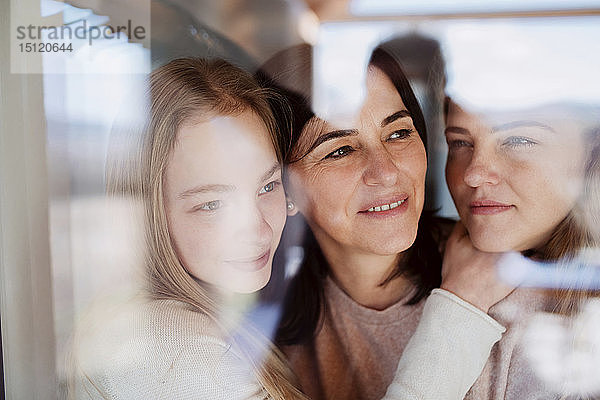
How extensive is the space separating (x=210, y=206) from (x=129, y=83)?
0.76 feet

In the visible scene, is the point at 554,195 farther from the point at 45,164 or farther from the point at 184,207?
the point at 45,164

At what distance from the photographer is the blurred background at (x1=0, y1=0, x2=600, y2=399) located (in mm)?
787

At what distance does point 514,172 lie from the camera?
Answer: 2.61ft

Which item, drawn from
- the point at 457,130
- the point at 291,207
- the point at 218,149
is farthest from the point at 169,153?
the point at 457,130

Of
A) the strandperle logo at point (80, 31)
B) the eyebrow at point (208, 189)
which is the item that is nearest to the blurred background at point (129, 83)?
the strandperle logo at point (80, 31)

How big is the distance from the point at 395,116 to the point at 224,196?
278mm

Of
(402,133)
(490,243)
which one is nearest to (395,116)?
(402,133)

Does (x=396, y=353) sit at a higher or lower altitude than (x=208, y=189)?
lower

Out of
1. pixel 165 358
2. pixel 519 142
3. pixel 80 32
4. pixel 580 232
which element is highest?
pixel 80 32

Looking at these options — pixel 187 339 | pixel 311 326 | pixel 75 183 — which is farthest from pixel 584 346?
pixel 75 183

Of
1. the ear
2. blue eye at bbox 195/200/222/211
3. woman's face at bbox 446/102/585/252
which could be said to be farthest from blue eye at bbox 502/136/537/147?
blue eye at bbox 195/200/222/211

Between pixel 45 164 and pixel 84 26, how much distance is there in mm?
226

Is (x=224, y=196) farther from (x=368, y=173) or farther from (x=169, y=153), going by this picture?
(x=368, y=173)

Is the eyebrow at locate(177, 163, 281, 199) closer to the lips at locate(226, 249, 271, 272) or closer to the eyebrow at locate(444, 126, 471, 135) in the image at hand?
the lips at locate(226, 249, 271, 272)
